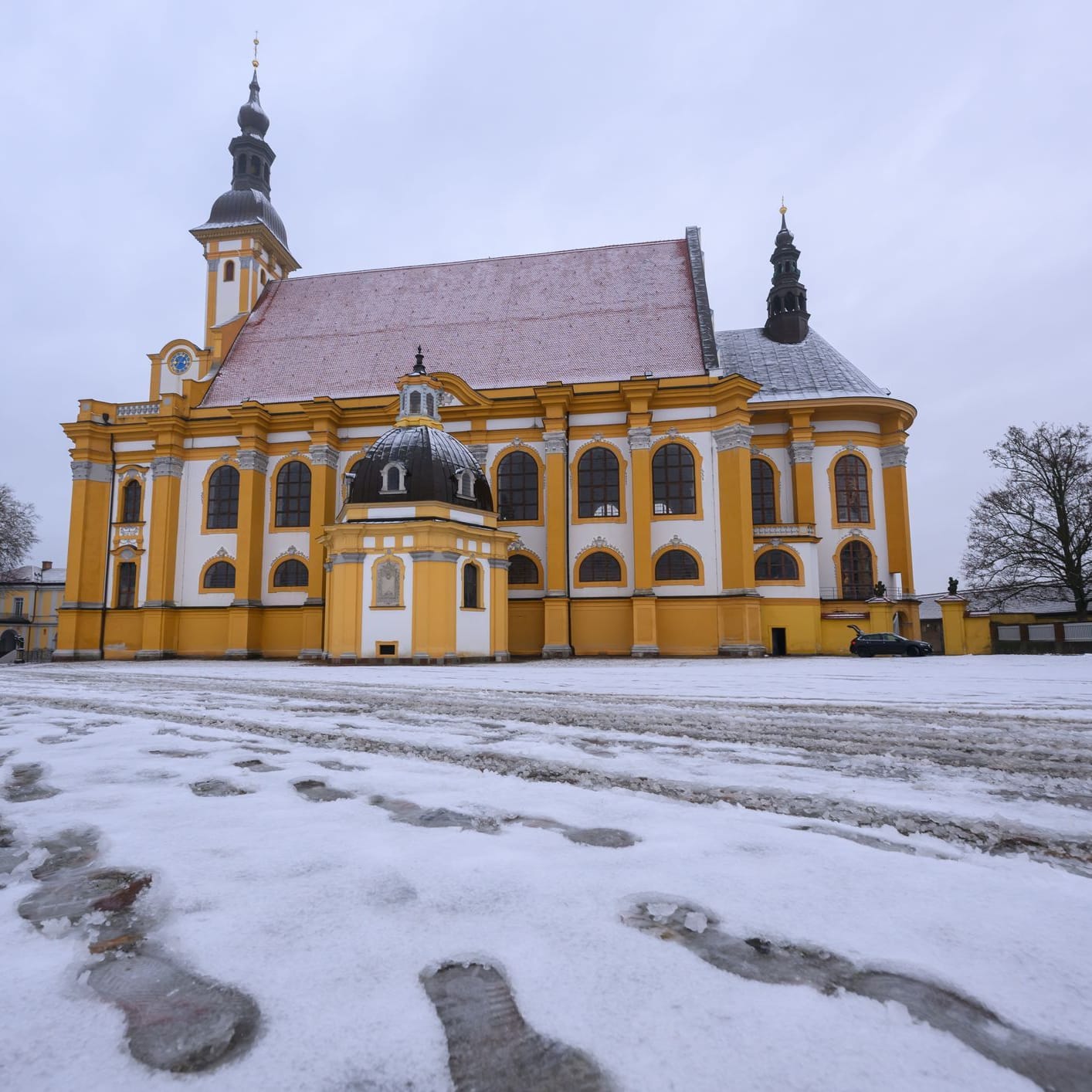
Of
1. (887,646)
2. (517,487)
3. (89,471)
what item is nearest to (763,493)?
(887,646)

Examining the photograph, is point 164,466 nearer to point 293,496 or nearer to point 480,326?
point 293,496

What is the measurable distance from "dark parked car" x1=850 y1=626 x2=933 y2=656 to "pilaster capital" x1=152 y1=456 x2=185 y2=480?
26.1 meters

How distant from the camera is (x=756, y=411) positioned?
2780cm

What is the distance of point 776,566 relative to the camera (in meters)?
25.9

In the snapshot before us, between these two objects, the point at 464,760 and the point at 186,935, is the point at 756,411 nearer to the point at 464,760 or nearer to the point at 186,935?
the point at 464,760

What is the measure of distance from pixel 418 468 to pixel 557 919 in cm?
2100

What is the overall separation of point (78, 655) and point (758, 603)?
2516 centimetres

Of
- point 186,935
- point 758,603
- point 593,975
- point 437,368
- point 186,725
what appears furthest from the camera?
point 437,368

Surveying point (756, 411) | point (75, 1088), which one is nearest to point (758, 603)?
point (756, 411)

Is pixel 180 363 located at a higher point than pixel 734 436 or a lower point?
higher

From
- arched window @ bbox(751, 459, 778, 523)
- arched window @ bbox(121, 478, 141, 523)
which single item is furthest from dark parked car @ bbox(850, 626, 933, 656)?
arched window @ bbox(121, 478, 141, 523)

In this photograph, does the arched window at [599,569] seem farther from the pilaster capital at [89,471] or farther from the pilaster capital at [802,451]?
the pilaster capital at [89,471]

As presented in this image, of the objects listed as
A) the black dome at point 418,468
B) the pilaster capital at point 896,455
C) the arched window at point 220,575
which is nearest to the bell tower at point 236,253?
the arched window at point 220,575

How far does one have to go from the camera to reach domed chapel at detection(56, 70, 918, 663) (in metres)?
22.7
